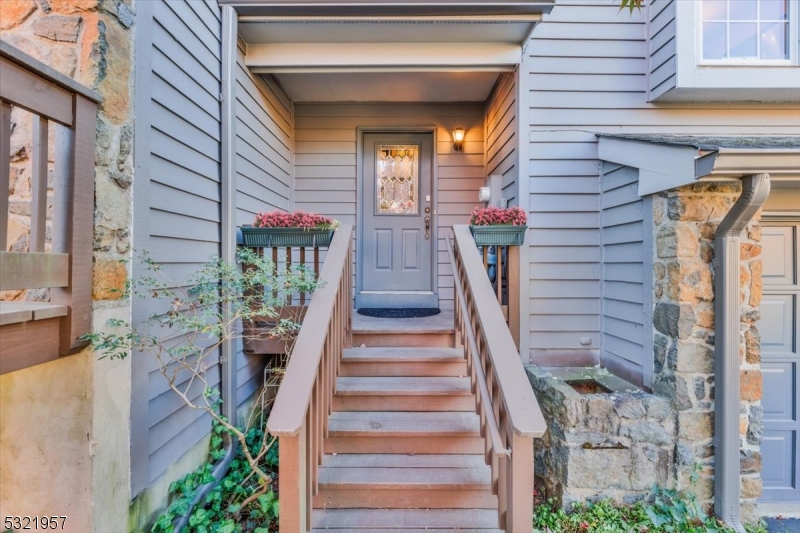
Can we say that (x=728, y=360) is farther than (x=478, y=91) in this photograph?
No

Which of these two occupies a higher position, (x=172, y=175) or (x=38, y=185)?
(x=172, y=175)

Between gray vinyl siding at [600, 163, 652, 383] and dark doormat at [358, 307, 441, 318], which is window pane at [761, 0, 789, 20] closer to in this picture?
gray vinyl siding at [600, 163, 652, 383]

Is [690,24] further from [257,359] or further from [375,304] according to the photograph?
[257,359]

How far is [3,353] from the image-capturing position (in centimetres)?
117

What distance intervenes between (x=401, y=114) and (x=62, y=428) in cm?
378

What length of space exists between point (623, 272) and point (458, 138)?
85.6 inches

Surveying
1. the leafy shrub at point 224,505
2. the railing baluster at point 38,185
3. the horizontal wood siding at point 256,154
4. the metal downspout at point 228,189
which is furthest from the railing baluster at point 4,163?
the horizontal wood siding at point 256,154

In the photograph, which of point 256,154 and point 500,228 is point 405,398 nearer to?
point 500,228

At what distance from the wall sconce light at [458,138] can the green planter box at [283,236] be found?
204cm

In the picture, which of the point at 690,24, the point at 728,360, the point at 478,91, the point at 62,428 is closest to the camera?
the point at 62,428

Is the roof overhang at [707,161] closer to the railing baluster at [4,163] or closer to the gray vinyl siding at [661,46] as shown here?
the gray vinyl siding at [661,46]

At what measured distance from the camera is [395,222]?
4242 millimetres

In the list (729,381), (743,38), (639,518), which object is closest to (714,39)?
(743,38)

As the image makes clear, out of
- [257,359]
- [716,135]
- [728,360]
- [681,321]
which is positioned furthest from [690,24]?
[257,359]
